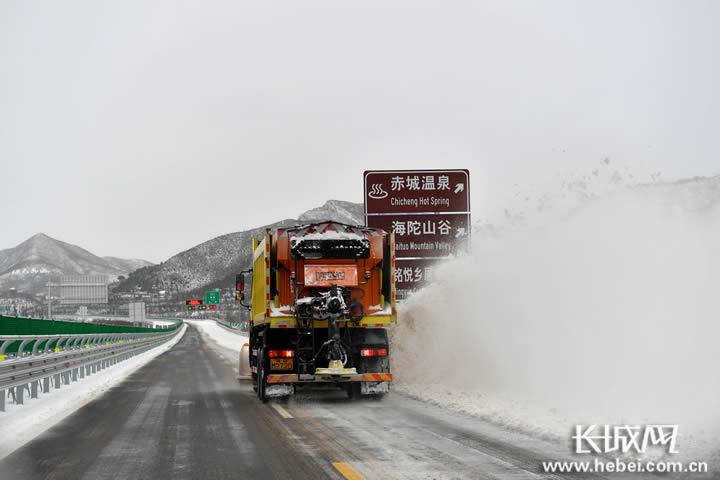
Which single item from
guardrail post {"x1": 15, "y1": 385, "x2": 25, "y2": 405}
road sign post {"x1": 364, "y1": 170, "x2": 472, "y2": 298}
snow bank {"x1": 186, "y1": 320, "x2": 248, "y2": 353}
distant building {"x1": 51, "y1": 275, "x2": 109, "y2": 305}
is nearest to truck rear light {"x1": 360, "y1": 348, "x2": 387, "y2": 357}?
guardrail post {"x1": 15, "y1": 385, "x2": 25, "y2": 405}

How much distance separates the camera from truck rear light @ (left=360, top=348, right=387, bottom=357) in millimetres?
15406

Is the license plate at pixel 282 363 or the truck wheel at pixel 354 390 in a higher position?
the license plate at pixel 282 363

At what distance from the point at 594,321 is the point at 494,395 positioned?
2484 millimetres

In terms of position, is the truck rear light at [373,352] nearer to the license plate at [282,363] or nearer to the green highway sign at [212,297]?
the license plate at [282,363]

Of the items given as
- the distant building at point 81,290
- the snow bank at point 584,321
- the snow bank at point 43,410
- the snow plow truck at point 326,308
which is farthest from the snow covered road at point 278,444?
the distant building at point 81,290

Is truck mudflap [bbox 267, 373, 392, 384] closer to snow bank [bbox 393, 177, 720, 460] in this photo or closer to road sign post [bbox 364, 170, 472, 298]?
snow bank [bbox 393, 177, 720, 460]

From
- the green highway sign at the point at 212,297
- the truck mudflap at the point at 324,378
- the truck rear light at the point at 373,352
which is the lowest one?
the truck mudflap at the point at 324,378

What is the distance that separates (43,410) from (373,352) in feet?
20.0

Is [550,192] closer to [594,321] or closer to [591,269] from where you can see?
[591,269]

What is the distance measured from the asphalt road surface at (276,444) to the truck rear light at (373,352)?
0.91m

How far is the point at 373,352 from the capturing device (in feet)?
50.7

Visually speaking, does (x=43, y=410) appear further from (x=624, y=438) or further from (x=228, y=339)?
(x=228, y=339)

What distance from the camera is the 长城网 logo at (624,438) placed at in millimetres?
8672

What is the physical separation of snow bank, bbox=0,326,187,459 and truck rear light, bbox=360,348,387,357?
534 centimetres
